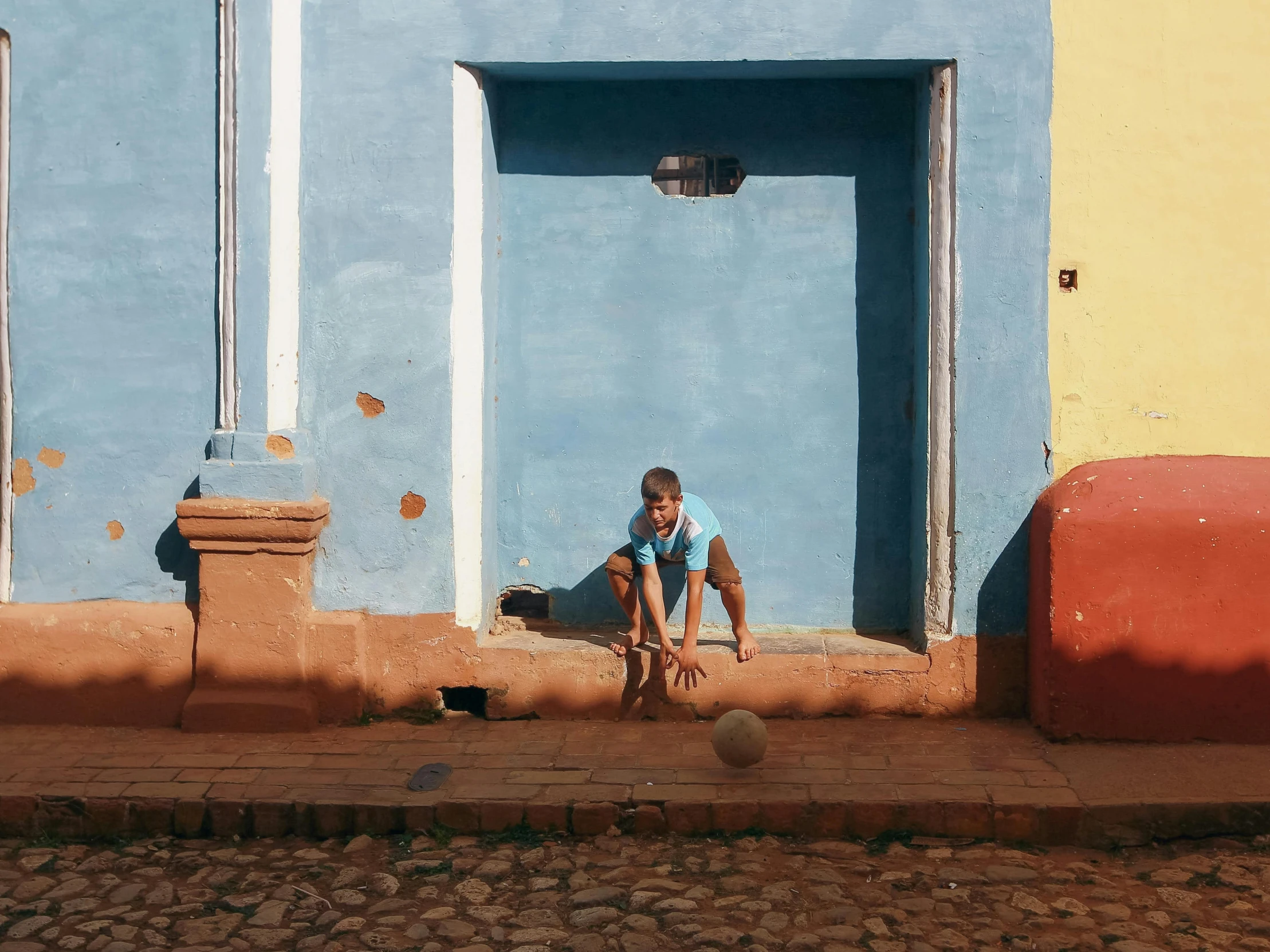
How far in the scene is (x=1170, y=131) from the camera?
514 cm

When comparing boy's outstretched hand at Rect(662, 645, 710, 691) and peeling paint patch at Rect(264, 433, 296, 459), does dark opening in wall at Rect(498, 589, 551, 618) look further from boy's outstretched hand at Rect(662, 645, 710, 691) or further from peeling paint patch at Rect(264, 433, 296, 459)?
peeling paint patch at Rect(264, 433, 296, 459)

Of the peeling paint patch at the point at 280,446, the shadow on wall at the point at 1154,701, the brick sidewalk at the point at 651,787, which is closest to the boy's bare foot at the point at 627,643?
the brick sidewalk at the point at 651,787

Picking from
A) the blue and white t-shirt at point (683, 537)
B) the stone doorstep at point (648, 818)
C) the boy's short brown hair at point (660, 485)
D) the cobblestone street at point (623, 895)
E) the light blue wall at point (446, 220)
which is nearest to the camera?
the cobblestone street at point (623, 895)

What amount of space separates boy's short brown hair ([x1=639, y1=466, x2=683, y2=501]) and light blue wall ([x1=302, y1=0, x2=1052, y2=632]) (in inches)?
37.8

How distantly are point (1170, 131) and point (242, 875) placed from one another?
16.2ft

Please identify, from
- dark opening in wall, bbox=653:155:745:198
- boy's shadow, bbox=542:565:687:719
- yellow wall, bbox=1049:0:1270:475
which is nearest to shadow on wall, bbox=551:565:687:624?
boy's shadow, bbox=542:565:687:719

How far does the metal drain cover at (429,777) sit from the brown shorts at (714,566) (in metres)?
1.25

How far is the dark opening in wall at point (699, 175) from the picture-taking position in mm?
5730

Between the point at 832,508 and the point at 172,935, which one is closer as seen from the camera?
the point at 172,935

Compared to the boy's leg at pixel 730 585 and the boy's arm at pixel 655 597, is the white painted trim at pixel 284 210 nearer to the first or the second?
the boy's arm at pixel 655 597

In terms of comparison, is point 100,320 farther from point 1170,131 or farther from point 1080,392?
point 1170,131

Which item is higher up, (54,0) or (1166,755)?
(54,0)

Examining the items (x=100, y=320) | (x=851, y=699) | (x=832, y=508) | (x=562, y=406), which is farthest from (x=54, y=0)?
(x=851, y=699)

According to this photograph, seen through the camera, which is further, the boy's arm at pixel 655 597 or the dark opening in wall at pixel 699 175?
the dark opening in wall at pixel 699 175
